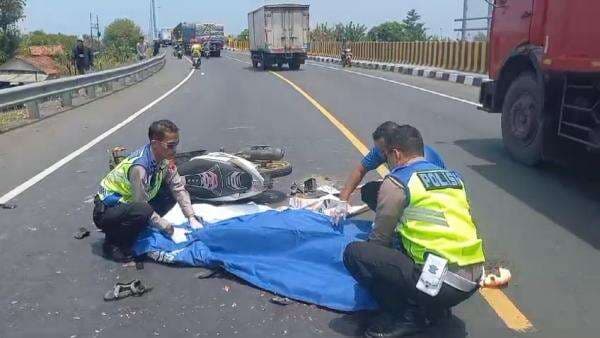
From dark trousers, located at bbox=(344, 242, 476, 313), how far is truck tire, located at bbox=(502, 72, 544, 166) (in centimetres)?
449

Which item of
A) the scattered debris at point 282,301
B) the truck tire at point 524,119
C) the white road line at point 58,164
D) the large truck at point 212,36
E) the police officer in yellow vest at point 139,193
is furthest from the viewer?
the large truck at point 212,36

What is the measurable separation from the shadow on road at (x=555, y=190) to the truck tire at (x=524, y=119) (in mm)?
174

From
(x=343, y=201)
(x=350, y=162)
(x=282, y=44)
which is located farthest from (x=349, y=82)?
(x=343, y=201)

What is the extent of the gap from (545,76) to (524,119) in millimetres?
818

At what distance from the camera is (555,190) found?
675 centimetres

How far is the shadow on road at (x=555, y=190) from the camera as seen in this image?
18.6ft

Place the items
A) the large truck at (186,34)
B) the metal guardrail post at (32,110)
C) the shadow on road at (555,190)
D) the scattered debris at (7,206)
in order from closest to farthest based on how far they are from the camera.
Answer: the shadow on road at (555,190)
the scattered debris at (7,206)
the metal guardrail post at (32,110)
the large truck at (186,34)

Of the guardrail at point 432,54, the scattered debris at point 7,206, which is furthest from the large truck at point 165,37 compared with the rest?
the scattered debris at point 7,206

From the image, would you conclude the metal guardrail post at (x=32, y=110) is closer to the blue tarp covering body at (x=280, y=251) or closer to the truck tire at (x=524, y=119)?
the truck tire at (x=524, y=119)

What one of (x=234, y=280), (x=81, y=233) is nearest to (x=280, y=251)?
(x=234, y=280)

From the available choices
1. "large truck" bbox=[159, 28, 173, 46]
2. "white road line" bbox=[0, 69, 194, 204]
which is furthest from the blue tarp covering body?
"large truck" bbox=[159, 28, 173, 46]

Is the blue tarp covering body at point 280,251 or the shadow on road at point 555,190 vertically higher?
the blue tarp covering body at point 280,251

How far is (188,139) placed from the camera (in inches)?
416

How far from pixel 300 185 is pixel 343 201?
2176mm
